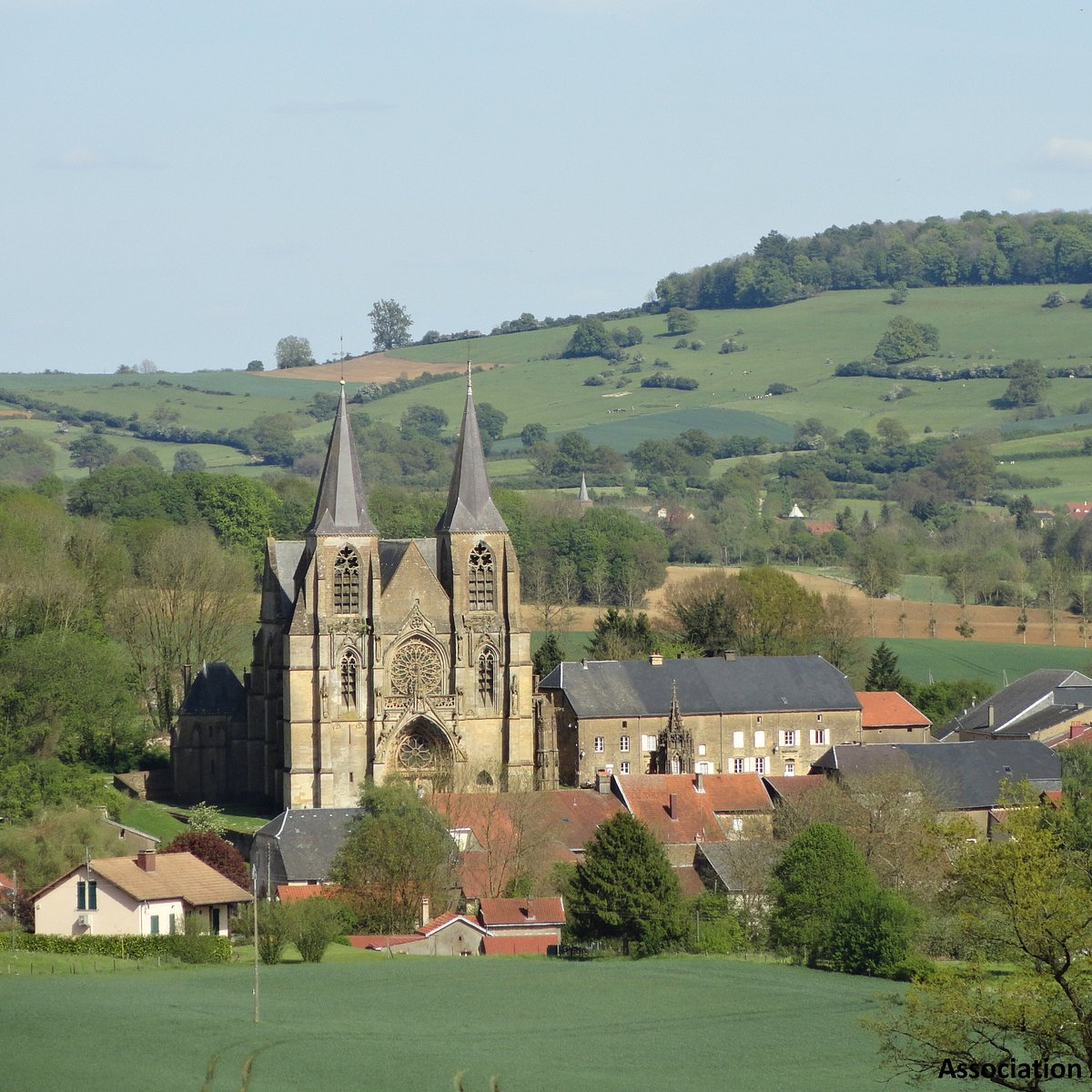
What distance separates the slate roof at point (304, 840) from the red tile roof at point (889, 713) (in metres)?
25.8

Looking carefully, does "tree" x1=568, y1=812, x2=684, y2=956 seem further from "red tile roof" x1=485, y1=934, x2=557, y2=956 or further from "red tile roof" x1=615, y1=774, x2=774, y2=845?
"red tile roof" x1=615, y1=774, x2=774, y2=845

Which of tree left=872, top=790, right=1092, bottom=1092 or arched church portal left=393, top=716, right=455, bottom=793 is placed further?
arched church portal left=393, top=716, right=455, bottom=793

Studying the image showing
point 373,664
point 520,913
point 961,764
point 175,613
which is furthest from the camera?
point 175,613

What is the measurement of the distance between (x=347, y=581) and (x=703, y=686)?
1465cm

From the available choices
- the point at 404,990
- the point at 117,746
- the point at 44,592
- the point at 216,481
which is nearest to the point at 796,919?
the point at 404,990

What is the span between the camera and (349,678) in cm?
7800

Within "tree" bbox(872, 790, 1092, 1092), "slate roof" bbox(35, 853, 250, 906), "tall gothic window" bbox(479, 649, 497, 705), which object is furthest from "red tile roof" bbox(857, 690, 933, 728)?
"tree" bbox(872, 790, 1092, 1092)

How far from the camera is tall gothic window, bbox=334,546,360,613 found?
7819 cm

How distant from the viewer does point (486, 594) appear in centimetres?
7981

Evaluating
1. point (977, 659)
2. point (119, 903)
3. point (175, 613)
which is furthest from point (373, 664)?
point (977, 659)

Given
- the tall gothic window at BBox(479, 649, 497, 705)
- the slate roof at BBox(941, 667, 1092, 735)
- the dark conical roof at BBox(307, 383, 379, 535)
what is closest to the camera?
the dark conical roof at BBox(307, 383, 379, 535)

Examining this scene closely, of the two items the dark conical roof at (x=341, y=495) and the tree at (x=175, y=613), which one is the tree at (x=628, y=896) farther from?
the tree at (x=175, y=613)

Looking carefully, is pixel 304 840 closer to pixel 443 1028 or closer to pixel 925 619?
pixel 443 1028

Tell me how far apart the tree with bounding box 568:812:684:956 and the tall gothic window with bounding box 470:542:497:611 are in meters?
20.5
